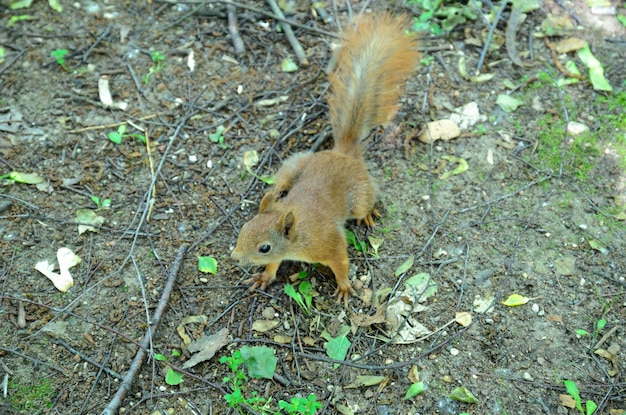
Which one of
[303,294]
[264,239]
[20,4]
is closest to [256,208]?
[264,239]

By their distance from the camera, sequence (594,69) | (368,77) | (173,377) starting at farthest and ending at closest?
(594,69)
(368,77)
(173,377)

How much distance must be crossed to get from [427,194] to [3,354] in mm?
2570

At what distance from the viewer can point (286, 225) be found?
3121 mm

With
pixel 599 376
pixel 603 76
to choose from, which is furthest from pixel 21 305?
pixel 603 76

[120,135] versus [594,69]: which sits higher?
[594,69]

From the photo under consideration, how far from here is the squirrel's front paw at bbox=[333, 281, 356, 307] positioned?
3.28m

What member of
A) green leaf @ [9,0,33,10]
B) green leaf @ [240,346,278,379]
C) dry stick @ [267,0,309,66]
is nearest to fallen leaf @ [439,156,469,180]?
dry stick @ [267,0,309,66]

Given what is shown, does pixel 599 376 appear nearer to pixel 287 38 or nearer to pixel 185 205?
pixel 185 205

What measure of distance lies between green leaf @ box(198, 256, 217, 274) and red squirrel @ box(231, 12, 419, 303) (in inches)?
9.1

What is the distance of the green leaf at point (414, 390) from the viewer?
2883mm

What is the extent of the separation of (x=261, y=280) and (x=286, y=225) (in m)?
0.41

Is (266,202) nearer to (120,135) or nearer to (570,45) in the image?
(120,135)

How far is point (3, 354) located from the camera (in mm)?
2916

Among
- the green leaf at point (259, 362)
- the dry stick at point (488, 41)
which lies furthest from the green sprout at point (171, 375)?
the dry stick at point (488, 41)
